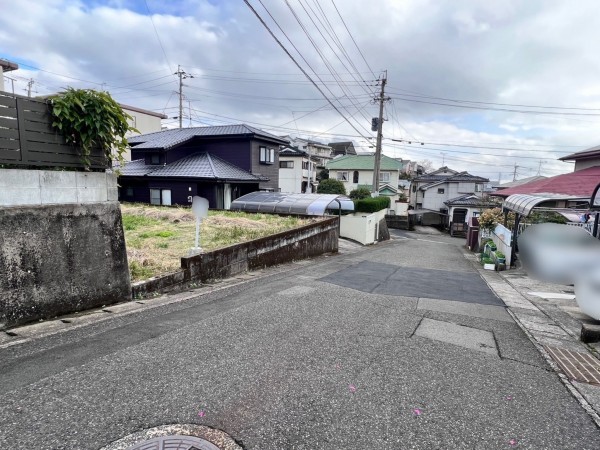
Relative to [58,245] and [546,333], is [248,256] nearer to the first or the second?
[58,245]

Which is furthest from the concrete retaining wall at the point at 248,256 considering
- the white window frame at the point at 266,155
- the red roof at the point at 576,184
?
the white window frame at the point at 266,155

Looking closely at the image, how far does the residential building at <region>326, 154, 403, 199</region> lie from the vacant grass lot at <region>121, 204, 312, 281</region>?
1259 inches

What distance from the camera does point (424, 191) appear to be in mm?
46125

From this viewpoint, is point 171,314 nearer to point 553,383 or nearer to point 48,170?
point 48,170

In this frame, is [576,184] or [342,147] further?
[342,147]

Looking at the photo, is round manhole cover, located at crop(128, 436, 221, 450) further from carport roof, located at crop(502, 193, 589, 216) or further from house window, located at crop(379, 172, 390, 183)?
house window, located at crop(379, 172, 390, 183)

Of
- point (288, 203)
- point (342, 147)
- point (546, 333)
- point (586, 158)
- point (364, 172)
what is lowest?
point (546, 333)

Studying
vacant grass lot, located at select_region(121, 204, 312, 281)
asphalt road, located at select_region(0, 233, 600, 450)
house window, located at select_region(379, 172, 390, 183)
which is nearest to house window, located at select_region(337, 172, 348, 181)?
house window, located at select_region(379, 172, 390, 183)

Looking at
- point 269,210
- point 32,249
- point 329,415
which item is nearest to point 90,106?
point 32,249

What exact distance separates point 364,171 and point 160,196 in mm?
28994

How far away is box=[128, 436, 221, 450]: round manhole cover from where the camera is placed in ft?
7.71

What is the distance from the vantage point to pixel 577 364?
13.5 feet

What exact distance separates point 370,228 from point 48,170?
20168mm

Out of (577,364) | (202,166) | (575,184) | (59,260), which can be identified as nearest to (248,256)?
(59,260)
